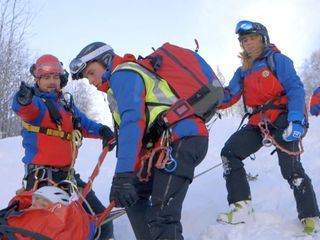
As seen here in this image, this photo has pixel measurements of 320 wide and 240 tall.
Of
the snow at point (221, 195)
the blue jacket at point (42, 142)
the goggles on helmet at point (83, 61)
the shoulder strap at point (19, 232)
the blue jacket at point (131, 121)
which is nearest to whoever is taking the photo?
the shoulder strap at point (19, 232)

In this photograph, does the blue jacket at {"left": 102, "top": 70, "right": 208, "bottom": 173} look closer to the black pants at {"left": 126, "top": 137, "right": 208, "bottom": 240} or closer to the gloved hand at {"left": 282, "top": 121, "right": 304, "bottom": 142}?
the black pants at {"left": 126, "top": 137, "right": 208, "bottom": 240}

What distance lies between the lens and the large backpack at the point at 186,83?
123 inches

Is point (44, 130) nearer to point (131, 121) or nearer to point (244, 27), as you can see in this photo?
point (131, 121)

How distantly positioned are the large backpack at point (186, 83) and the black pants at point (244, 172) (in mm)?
1217

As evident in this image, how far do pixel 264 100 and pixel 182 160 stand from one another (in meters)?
1.67

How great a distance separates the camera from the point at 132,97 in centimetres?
299

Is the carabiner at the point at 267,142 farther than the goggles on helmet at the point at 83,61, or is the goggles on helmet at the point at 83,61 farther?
the carabiner at the point at 267,142

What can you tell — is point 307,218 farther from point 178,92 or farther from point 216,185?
point 216,185

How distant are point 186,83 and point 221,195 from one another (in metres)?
2.72

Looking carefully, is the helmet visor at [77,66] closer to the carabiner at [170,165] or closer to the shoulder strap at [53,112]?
the shoulder strap at [53,112]

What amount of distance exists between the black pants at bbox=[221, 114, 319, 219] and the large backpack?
1.22 meters

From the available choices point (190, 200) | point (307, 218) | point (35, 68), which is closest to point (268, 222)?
point (307, 218)

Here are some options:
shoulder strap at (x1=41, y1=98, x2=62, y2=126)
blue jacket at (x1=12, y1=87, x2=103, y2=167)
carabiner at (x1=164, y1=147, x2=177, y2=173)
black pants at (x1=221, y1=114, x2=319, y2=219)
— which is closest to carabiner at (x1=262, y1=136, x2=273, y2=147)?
black pants at (x1=221, y1=114, x2=319, y2=219)

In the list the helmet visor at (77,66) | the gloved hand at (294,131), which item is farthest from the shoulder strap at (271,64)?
the helmet visor at (77,66)
